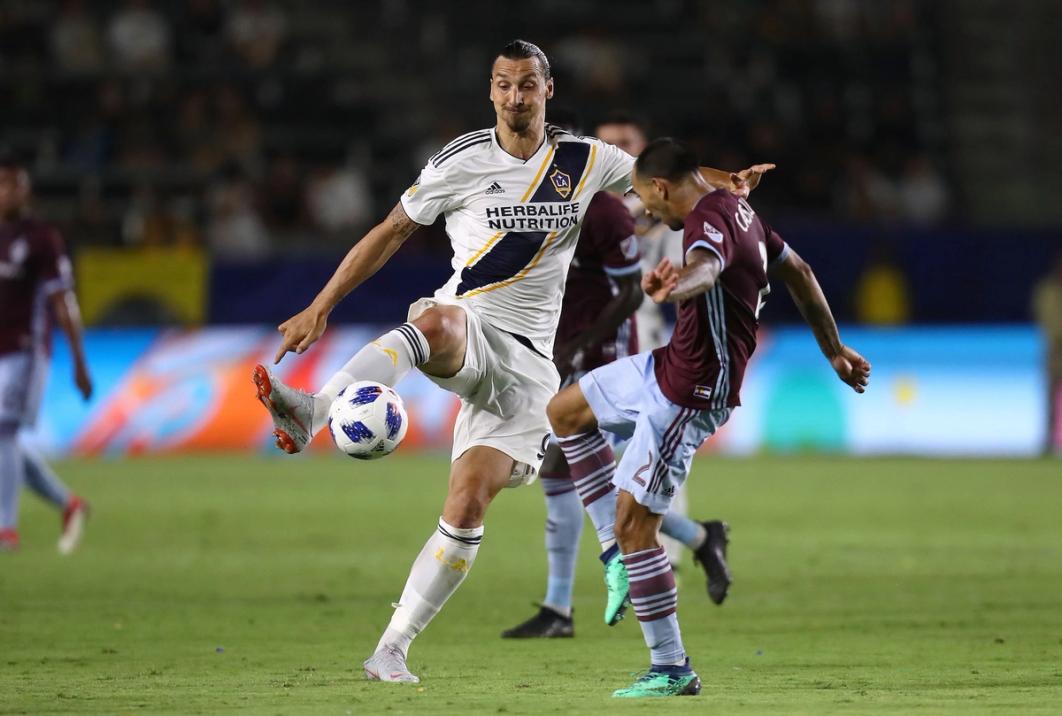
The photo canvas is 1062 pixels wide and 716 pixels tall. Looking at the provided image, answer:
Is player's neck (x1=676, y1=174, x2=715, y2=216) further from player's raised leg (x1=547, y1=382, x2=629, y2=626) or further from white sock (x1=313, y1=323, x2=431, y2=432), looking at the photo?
white sock (x1=313, y1=323, x2=431, y2=432)

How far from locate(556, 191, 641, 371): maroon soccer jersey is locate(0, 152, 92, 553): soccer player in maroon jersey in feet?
14.3

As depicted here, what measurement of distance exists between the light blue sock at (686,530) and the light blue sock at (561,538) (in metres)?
0.47

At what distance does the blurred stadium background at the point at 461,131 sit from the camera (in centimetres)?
1886

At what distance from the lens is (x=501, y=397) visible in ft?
23.2

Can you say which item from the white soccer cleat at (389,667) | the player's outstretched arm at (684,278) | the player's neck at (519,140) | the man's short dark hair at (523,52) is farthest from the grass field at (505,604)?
the man's short dark hair at (523,52)

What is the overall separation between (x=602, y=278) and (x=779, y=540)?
13.6ft

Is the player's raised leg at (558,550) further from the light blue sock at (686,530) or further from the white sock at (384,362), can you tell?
the white sock at (384,362)

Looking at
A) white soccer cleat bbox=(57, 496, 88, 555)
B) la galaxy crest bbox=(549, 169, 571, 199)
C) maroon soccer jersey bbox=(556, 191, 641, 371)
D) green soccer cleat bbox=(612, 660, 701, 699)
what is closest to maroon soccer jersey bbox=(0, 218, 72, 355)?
white soccer cleat bbox=(57, 496, 88, 555)

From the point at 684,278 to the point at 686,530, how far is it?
9.39 feet

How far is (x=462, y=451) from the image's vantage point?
23.1 ft

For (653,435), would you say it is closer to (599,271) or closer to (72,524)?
(599,271)

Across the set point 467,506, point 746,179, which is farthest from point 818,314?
point 467,506

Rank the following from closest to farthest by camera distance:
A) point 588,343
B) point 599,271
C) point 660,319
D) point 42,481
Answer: point 588,343 → point 599,271 → point 660,319 → point 42,481

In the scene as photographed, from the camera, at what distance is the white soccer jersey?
709 centimetres
